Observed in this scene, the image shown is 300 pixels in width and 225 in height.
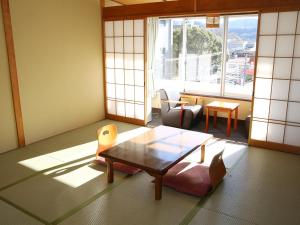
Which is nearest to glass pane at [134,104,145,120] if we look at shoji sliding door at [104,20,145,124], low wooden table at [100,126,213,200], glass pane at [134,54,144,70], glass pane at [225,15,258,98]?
shoji sliding door at [104,20,145,124]

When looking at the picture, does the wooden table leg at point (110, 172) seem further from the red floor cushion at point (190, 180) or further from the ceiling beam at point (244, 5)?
the ceiling beam at point (244, 5)

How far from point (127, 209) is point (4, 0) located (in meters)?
3.23

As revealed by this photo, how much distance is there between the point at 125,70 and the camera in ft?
18.5

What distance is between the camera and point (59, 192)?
3.08m

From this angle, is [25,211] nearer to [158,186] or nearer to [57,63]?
[158,186]

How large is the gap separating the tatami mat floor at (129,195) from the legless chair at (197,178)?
79mm

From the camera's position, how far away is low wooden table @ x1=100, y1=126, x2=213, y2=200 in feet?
9.45

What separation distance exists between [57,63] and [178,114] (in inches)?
93.0

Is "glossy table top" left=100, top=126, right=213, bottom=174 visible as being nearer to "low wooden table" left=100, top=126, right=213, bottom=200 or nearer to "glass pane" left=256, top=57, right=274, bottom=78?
"low wooden table" left=100, top=126, right=213, bottom=200

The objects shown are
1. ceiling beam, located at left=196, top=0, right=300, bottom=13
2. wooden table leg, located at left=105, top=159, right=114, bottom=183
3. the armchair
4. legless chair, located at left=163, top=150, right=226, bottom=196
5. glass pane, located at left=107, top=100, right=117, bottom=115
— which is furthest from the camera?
glass pane, located at left=107, top=100, right=117, bottom=115

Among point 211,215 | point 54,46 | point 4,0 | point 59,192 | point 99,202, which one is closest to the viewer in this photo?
point 211,215

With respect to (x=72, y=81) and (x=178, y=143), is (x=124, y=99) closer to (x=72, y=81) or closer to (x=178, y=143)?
(x=72, y=81)

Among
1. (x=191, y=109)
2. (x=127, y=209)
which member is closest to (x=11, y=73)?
(x=127, y=209)

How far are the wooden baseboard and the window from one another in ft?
5.13
